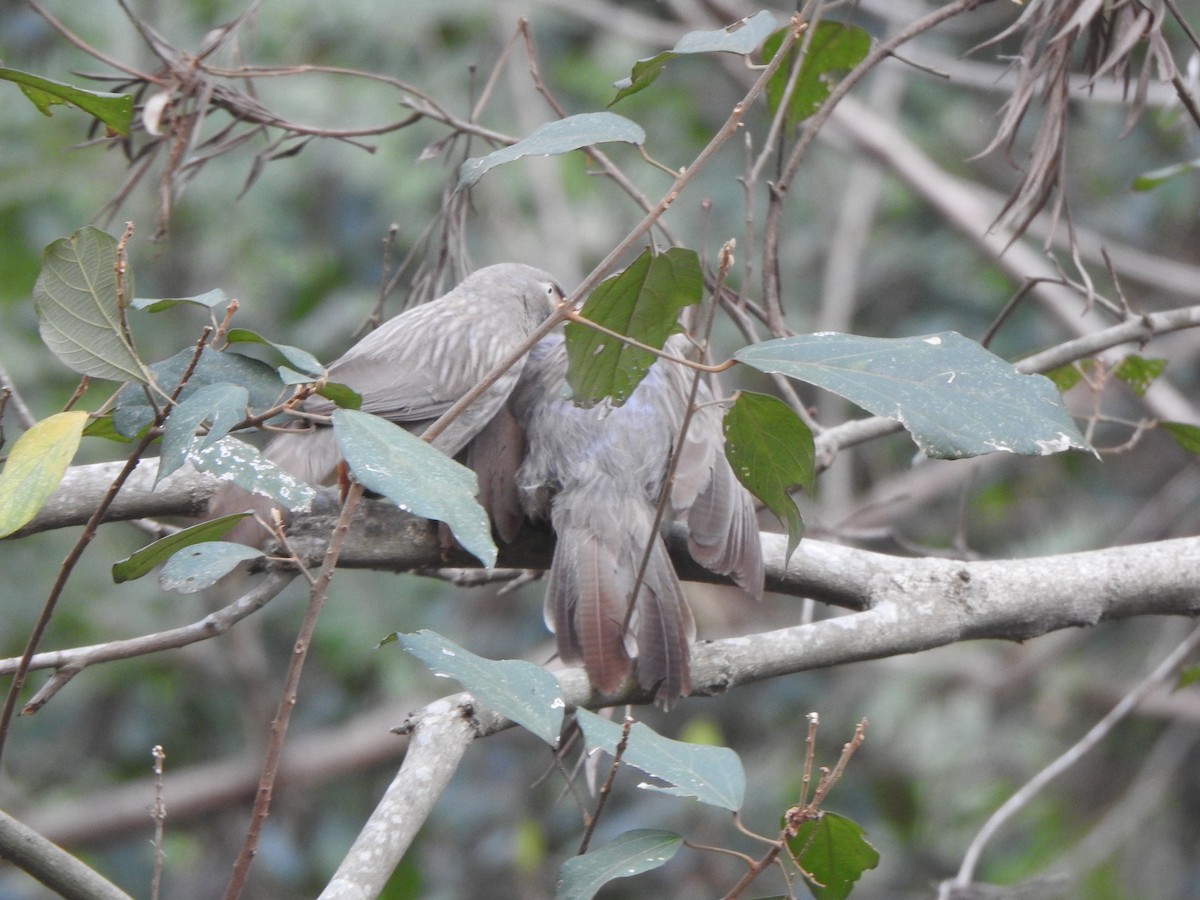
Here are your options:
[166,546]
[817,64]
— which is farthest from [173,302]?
[817,64]

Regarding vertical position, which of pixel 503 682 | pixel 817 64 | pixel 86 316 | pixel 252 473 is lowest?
pixel 503 682

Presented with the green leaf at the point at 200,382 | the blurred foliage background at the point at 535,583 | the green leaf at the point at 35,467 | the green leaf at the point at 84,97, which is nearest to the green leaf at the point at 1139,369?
the green leaf at the point at 200,382

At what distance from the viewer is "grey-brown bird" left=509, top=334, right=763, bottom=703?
226cm

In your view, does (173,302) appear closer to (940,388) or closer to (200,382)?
(200,382)

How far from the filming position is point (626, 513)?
2609 millimetres

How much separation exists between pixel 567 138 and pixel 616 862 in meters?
0.94

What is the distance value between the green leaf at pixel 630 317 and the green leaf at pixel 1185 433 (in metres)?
1.40

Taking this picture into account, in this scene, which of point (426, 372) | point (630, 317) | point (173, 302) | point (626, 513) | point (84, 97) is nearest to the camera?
point (173, 302)

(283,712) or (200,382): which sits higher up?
(200,382)

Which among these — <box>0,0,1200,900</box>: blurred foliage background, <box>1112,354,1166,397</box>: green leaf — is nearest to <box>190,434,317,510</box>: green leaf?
<box>1112,354,1166,397</box>: green leaf

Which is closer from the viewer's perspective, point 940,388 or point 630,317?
point 940,388

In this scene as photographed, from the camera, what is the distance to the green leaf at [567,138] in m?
1.61

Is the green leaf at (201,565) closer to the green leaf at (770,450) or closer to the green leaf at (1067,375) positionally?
the green leaf at (770,450)

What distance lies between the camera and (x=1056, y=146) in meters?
2.45
